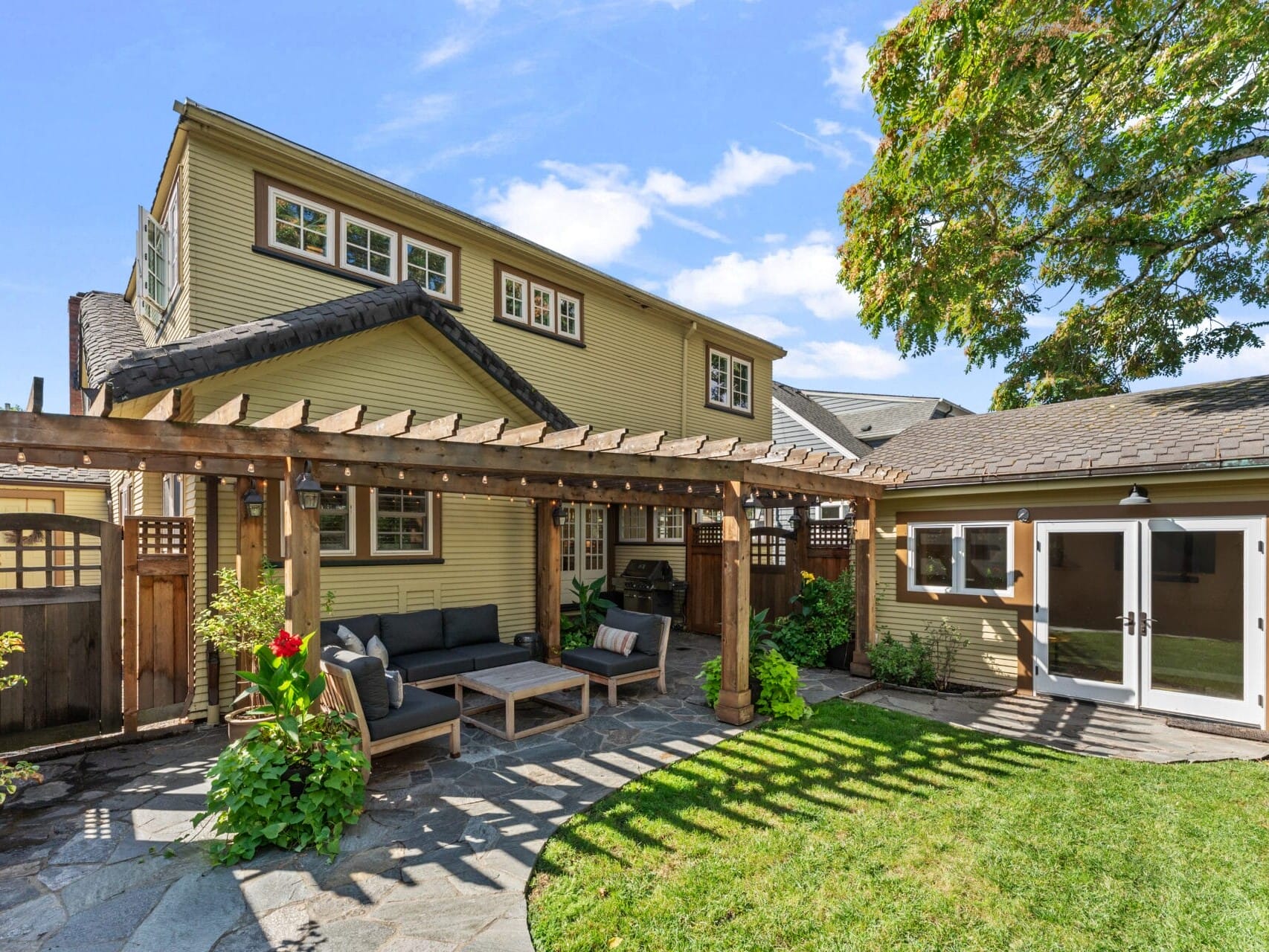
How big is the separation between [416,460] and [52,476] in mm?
11728

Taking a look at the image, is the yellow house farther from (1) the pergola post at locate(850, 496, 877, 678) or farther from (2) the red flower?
(1) the pergola post at locate(850, 496, 877, 678)

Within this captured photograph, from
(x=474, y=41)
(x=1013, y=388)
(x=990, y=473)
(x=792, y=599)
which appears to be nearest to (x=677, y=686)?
(x=792, y=599)

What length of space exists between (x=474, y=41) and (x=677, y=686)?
29.3 ft

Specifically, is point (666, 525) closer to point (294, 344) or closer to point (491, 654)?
point (491, 654)

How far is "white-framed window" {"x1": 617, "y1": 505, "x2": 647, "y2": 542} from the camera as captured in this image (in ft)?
43.8

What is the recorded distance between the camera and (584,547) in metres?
12.2

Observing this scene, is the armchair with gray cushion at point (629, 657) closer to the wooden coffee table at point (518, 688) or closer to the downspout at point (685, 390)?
the wooden coffee table at point (518, 688)

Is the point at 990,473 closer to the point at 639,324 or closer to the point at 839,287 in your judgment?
the point at 839,287

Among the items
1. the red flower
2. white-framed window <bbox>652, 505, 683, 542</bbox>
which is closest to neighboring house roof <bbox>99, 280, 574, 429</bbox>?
the red flower

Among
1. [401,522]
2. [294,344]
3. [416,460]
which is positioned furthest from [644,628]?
[294,344]

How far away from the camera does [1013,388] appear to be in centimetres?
1709

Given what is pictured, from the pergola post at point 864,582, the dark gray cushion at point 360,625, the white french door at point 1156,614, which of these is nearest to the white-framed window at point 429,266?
the dark gray cushion at point 360,625

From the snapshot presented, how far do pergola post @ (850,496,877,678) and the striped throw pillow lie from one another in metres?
3.42

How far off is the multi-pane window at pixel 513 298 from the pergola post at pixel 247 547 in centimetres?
515
